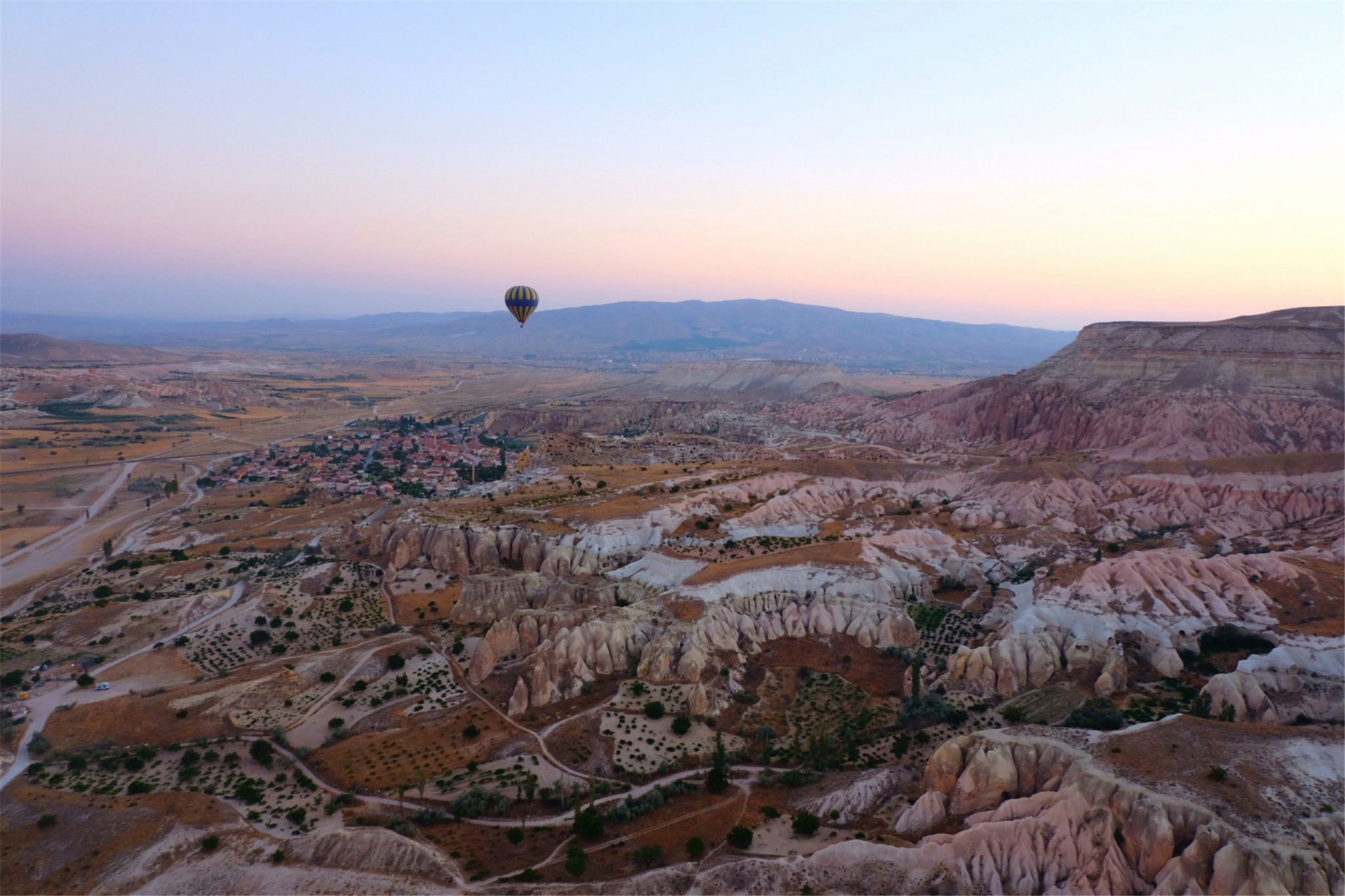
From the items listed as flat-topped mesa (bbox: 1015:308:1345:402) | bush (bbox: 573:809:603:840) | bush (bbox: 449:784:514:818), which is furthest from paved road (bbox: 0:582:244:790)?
flat-topped mesa (bbox: 1015:308:1345:402)

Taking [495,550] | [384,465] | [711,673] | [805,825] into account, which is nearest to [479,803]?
[805,825]

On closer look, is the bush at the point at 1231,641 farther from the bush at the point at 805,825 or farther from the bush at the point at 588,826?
the bush at the point at 588,826

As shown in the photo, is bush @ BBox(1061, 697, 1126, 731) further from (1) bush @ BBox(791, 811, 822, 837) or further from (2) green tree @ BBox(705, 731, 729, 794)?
(2) green tree @ BBox(705, 731, 729, 794)

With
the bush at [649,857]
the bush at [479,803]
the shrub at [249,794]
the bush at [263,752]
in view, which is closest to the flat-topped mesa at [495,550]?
the bush at [263,752]

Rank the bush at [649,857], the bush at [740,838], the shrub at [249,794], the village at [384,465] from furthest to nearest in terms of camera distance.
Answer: the village at [384,465] → the shrub at [249,794] → the bush at [740,838] → the bush at [649,857]

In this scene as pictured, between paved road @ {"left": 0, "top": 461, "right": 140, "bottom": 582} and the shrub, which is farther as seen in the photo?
paved road @ {"left": 0, "top": 461, "right": 140, "bottom": 582}

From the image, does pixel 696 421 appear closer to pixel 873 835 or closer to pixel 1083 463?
pixel 1083 463
